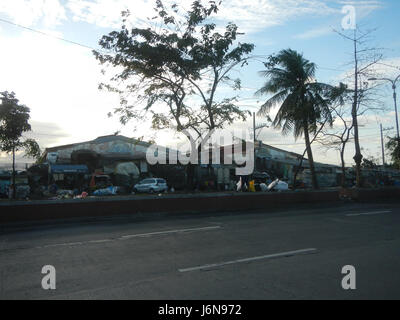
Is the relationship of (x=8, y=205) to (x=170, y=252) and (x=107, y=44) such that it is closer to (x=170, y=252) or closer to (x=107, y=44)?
(x=107, y=44)

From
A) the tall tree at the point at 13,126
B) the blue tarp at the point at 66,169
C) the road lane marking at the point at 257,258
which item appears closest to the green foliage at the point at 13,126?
the tall tree at the point at 13,126

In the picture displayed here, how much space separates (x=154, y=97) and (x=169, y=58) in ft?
7.00

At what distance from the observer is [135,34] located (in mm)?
16938

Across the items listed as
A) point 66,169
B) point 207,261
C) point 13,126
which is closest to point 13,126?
point 13,126

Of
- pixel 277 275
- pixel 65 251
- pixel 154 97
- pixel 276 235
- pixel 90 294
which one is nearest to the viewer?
pixel 90 294

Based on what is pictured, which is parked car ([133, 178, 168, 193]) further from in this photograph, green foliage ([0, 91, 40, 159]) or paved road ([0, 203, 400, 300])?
paved road ([0, 203, 400, 300])

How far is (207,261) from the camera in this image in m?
7.12

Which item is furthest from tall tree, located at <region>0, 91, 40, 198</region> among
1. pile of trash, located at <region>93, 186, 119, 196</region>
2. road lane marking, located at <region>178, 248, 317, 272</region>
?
road lane marking, located at <region>178, 248, 317, 272</region>

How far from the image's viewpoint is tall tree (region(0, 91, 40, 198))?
2009cm

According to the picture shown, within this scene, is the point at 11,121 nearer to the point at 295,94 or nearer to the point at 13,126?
the point at 13,126

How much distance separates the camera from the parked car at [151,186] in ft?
110

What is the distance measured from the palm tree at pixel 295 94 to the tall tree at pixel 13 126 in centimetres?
1517

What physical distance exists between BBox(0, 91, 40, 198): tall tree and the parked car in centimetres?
1389
